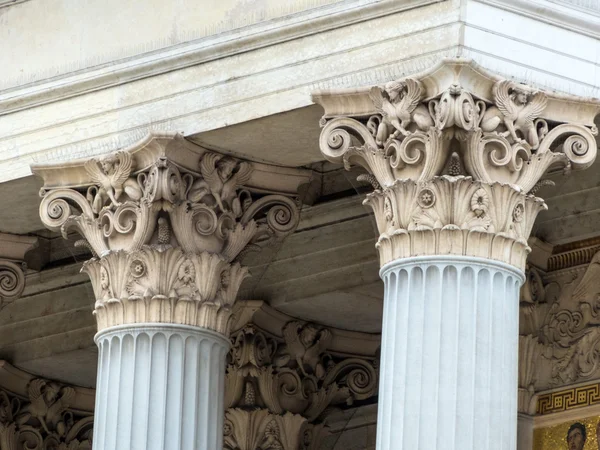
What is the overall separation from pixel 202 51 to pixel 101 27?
61.9 inches

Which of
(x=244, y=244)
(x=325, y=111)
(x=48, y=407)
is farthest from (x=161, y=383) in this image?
(x=48, y=407)

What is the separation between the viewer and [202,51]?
21953 millimetres

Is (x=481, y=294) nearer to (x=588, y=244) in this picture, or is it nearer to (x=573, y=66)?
(x=573, y=66)

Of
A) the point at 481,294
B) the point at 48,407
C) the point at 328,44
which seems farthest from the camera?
the point at 48,407

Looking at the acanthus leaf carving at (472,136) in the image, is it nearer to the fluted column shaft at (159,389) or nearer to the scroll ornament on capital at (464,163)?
the scroll ornament on capital at (464,163)

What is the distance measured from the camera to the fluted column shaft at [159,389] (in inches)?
854

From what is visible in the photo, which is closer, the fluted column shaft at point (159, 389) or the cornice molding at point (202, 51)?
the cornice molding at point (202, 51)

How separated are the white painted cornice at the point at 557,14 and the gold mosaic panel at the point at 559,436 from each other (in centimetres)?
504

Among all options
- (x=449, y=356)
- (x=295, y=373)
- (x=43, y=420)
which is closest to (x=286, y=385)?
(x=295, y=373)

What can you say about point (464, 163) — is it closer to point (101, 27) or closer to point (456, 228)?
point (456, 228)

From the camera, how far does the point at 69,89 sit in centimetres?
2306

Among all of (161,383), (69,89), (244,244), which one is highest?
(69,89)

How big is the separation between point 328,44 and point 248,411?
20.0ft

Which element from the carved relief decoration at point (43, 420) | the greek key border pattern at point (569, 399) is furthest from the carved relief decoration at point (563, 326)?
the carved relief decoration at point (43, 420)
